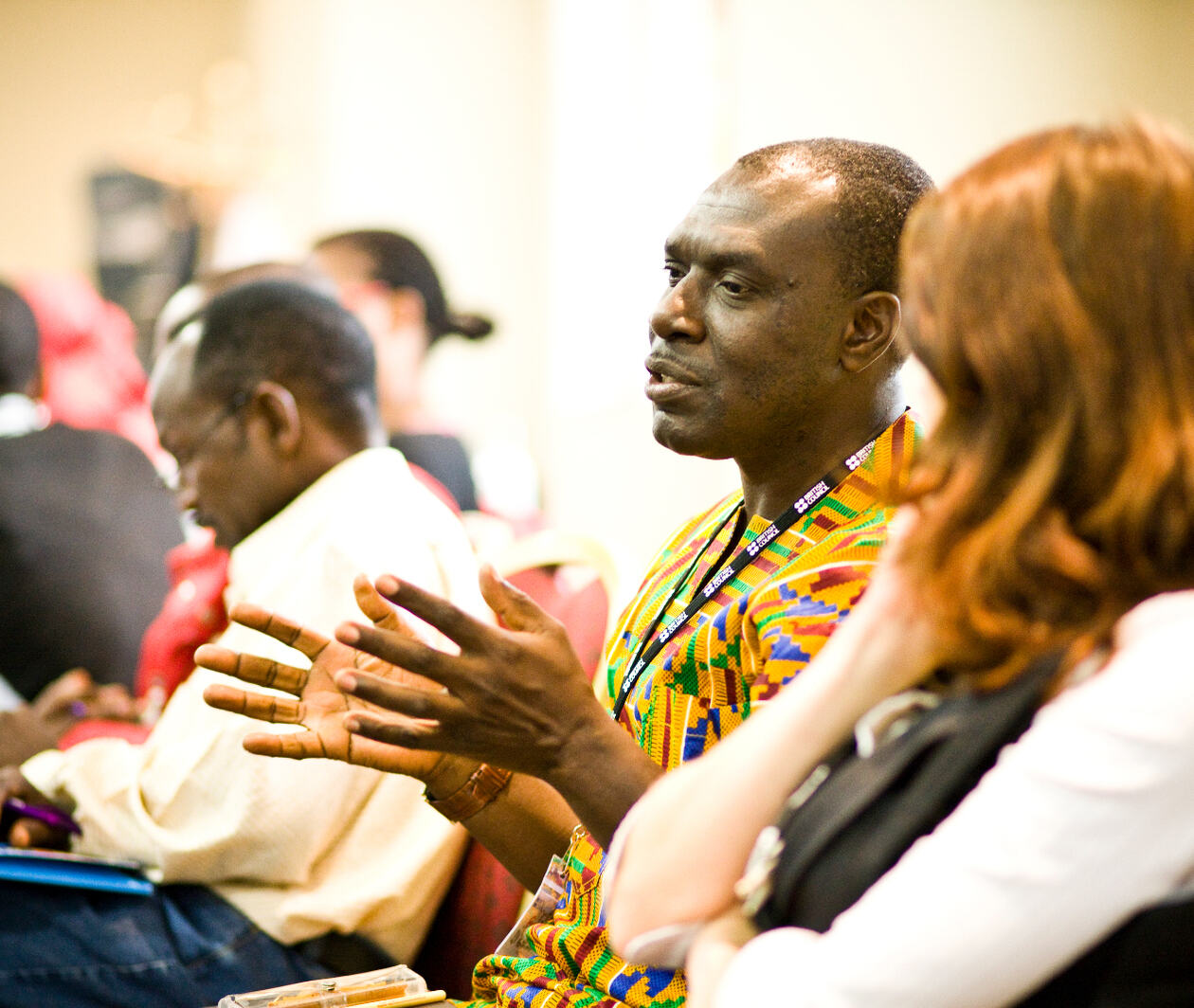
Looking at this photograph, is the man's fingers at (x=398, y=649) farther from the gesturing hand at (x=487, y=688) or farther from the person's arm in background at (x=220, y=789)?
the person's arm in background at (x=220, y=789)

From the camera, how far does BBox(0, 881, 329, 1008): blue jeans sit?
4.64ft

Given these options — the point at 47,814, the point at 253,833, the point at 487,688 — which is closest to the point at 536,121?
the point at 47,814

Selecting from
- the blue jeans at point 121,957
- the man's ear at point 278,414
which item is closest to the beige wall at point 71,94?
the man's ear at point 278,414

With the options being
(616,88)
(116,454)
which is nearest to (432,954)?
(116,454)

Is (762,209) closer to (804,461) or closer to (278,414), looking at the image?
(804,461)

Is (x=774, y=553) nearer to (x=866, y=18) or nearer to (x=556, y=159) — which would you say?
(x=866, y=18)

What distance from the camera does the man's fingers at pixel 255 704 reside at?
3.56 ft

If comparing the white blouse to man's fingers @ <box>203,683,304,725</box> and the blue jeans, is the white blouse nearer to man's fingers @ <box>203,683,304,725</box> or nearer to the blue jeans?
man's fingers @ <box>203,683,304,725</box>

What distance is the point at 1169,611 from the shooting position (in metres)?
0.71

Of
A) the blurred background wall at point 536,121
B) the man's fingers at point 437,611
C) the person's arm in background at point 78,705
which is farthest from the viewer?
the blurred background wall at point 536,121

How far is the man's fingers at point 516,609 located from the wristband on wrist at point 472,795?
34cm

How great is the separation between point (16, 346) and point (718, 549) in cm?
239

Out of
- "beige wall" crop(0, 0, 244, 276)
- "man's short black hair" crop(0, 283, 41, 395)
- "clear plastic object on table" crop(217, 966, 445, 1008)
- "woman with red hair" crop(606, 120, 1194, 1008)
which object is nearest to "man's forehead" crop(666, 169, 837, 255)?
"woman with red hair" crop(606, 120, 1194, 1008)

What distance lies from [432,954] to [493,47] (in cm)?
502
